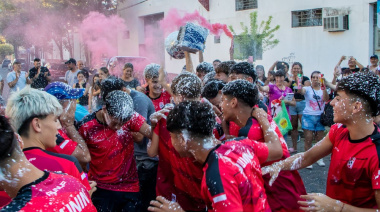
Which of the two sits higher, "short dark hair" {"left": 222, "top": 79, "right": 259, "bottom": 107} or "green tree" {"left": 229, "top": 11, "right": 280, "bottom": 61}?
"green tree" {"left": 229, "top": 11, "right": 280, "bottom": 61}

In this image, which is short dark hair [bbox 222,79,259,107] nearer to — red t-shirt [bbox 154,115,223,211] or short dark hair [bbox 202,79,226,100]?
red t-shirt [bbox 154,115,223,211]

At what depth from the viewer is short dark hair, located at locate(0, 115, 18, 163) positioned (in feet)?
5.16

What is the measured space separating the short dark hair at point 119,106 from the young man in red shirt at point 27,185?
136cm

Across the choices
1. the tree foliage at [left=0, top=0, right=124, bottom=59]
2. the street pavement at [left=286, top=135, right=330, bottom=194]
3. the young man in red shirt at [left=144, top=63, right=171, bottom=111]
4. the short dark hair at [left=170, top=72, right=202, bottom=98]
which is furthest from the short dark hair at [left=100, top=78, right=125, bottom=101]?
the tree foliage at [left=0, top=0, right=124, bottom=59]

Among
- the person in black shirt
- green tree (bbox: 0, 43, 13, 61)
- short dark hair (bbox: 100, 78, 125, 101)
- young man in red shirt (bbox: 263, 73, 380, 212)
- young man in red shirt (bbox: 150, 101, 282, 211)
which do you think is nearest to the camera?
young man in red shirt (bbox: 150, 101, 282, 211)

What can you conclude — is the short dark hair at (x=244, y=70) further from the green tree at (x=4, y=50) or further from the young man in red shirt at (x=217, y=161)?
the green tree at (x=4, y=50)

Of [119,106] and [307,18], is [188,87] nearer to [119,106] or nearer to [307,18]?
[119,106]

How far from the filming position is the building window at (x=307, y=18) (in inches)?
542

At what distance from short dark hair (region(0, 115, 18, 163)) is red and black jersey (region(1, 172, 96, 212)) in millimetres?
164

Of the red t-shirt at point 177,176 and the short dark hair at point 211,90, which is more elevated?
the short dark hair at point 211,90

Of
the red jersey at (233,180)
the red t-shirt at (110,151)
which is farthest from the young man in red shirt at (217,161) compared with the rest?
the red t-shirt at (110,151)

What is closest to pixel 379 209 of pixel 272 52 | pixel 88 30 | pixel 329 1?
pixel 329 1

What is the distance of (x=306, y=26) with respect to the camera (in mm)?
14188

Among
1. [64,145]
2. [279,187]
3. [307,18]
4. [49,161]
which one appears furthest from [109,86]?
[307,18]
